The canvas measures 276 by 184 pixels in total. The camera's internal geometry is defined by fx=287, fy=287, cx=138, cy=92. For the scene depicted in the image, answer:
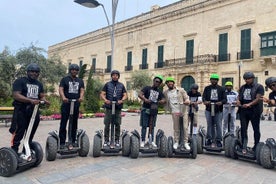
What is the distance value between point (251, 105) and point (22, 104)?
4.38 meters

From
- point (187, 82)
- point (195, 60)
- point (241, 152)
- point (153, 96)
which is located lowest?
point (241, 152)

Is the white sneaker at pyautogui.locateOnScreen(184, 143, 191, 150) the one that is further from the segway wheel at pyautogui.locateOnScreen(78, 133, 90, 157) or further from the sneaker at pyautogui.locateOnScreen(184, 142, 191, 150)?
the segway wheel at pyautogui.locateOnScreen(78, 133, 90, 157)

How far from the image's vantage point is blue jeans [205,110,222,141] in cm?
674

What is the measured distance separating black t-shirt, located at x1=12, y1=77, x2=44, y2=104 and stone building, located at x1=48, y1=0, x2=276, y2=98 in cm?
1894

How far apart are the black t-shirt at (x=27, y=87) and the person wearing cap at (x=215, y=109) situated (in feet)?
12.2

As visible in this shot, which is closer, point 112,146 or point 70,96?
point 70,96

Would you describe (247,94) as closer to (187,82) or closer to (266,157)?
(266,157)

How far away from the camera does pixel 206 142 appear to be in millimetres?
6953

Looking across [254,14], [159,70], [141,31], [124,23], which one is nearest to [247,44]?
[254,14]

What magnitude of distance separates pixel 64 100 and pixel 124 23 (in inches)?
1267

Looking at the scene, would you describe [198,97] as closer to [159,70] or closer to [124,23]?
[159,70]

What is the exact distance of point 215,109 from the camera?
6.79 metres

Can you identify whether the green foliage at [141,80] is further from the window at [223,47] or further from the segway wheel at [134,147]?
the segway wheel at [134,147]

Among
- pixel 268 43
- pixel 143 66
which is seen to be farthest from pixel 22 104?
pixel 143 66
